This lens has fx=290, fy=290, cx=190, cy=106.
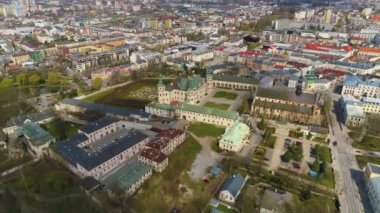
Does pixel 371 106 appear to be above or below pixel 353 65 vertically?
below

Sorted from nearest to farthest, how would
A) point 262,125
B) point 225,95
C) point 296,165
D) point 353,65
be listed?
point 296,165
point 262,125
point 225,95
point 353,65

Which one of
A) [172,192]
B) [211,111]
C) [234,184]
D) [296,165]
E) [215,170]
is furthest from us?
[211,111]

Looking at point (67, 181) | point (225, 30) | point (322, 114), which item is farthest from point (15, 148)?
point (225, 30)

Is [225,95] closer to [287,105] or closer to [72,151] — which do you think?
[287,105]

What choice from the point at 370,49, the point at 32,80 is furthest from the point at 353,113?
the point at 32,80

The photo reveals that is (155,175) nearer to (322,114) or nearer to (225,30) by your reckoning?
(322,114)

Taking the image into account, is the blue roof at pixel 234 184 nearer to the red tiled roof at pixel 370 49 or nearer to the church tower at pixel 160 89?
the church tower at pixel 160 89

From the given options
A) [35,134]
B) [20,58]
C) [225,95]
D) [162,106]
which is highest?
[20,58]

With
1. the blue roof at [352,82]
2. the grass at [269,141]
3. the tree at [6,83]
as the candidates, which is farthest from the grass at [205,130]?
the tree at [6,83]
